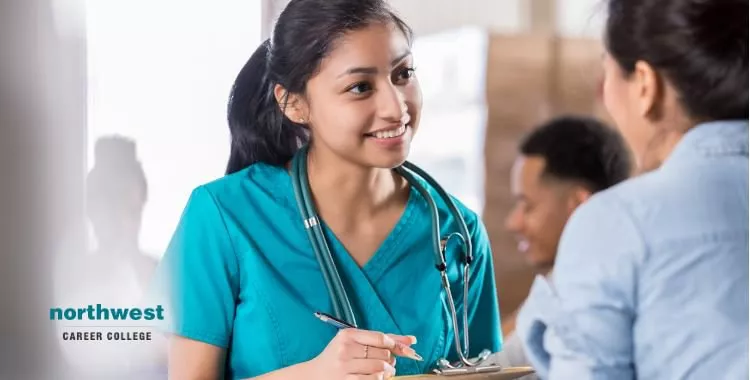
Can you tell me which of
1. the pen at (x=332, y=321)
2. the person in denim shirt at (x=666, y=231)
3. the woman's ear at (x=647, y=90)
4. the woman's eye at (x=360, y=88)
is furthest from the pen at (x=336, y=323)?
the woman's ear at (x=647, y=90)

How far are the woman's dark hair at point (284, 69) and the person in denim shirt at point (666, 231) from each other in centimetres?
29

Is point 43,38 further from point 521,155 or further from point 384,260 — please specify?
point 521,155

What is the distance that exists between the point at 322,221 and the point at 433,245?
13 cm

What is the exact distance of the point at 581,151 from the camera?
1143 millimetres

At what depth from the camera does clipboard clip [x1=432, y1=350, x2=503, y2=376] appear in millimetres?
1083

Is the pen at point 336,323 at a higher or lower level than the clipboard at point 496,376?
higher

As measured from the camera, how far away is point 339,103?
1066 mm

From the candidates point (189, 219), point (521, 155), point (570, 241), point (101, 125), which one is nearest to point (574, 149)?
point (521, 155)

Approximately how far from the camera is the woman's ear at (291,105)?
108cm

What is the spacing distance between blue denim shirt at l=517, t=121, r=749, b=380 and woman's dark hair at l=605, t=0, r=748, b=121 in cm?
4

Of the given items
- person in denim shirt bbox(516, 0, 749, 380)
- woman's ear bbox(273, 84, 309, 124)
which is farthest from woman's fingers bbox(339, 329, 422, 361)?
woman's ear bbox(273, 84, 309, 124)

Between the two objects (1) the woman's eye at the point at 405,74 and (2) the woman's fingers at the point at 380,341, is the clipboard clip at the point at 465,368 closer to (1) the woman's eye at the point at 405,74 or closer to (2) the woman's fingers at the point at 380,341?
(2) the woman's fingers at the point at 380,341

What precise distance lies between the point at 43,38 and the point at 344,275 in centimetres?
46

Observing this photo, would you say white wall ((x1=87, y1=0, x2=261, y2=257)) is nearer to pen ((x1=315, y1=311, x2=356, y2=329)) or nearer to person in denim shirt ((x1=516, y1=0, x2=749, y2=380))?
pen ((x1=315, y1=311, x2=356, y2=329))
